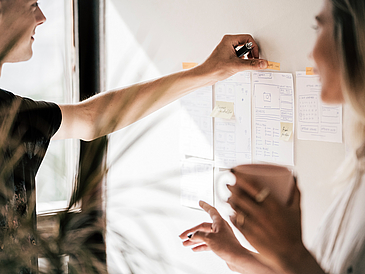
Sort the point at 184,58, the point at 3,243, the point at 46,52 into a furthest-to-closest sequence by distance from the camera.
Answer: the point at 46,52 < the point at 184,58 < the point at 3,243

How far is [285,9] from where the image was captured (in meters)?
1.14

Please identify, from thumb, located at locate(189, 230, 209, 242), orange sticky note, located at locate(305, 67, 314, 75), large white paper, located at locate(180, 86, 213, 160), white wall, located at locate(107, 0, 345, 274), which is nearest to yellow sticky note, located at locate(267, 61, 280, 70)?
white wall, located at locate(107, 0, 345, 274)

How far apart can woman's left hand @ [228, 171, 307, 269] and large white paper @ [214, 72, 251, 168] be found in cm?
50

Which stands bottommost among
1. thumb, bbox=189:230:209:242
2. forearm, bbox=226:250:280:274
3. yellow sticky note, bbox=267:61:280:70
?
forearm, bbox=226:250:280:274

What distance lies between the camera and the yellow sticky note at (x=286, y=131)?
1188mm

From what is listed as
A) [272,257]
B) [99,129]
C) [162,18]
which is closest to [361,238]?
[272,257]

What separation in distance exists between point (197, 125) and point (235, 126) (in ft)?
0.82

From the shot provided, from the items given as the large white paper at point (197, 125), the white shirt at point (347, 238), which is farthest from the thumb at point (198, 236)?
the large white paper at point (197, 125)

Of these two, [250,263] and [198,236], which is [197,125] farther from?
[250,263]

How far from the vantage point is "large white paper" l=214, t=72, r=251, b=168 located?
53.5 inches

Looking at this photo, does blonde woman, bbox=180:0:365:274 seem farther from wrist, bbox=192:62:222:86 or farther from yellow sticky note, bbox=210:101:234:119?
yellow sticky note, bbox=210:101:234:119

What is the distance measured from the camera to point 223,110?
1461 millimetres

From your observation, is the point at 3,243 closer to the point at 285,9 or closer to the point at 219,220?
the point at 219,220

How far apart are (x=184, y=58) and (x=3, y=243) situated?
1.39 m
